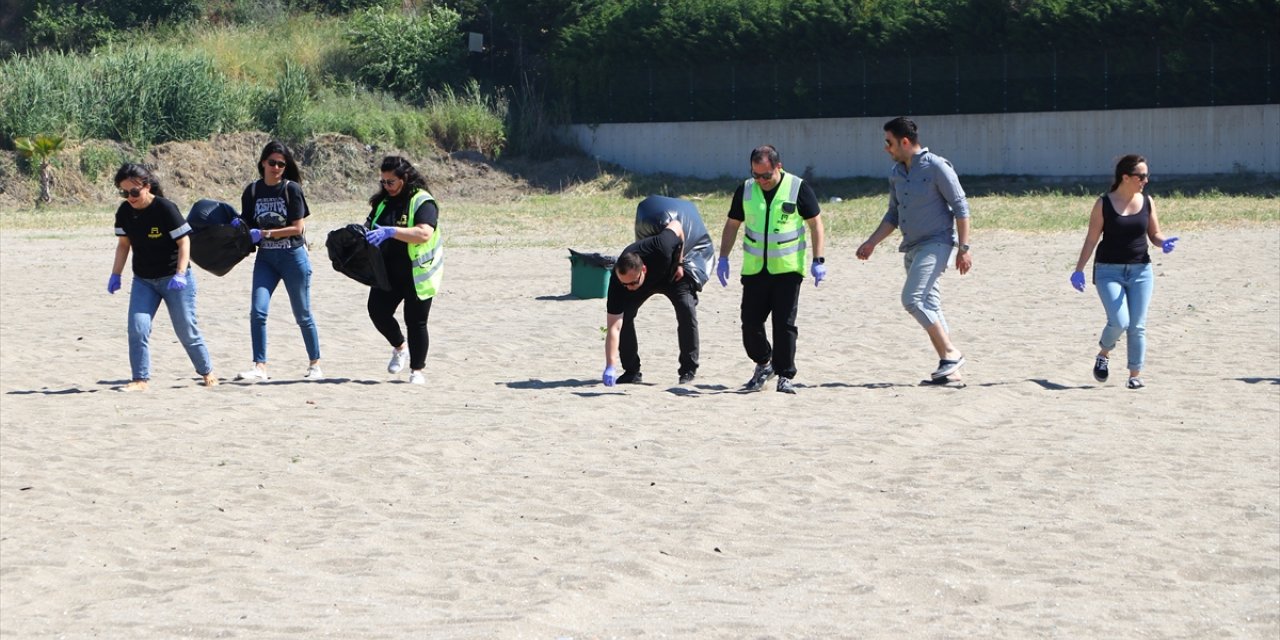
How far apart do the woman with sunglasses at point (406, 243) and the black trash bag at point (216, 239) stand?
98cm

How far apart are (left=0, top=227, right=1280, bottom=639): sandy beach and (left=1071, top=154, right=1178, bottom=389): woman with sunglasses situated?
1.62 feet

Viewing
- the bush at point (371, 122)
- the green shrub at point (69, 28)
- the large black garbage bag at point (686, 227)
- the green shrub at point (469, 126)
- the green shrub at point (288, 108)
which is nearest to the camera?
the large black garbage bag at point (686, 227)

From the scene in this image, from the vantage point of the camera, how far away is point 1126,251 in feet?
34.3

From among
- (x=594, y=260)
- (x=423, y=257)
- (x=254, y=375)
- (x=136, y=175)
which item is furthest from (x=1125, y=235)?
(x=594, y=260)

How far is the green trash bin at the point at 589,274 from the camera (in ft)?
54.6

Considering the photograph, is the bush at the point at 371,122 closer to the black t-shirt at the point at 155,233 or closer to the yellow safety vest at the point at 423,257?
the black t-shirt at the point at 155,233

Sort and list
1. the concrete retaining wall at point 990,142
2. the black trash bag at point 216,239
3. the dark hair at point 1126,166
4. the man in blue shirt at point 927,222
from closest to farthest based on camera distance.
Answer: the dark hair at point 1126,166 < the man in blue shirt at point 927,222 < the black trash bag at point 216,239 < the concrete retaining wall at point 990,142

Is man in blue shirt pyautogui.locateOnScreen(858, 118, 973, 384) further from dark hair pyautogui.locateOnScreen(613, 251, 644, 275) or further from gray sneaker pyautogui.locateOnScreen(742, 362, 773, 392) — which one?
dark hair pyautogui.locateOnScreen(613, 251, 644, 275)

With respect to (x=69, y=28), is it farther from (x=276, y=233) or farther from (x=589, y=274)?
(x=276, y=233)

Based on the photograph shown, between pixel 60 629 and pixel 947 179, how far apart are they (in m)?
6.58

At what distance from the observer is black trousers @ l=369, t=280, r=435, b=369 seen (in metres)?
11.0

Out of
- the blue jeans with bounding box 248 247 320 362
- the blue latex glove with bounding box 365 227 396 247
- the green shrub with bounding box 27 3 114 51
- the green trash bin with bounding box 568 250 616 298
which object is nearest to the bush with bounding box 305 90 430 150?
the green shrub with bounding box 27 3 114 51

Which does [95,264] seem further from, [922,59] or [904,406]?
[922,59]

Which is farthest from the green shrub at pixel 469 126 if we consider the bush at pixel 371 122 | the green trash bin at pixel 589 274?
the green trash bin at pixel 589 274
